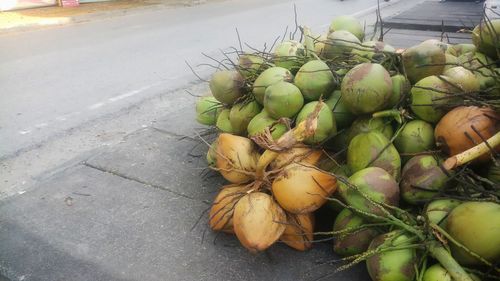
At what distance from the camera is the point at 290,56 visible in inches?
103

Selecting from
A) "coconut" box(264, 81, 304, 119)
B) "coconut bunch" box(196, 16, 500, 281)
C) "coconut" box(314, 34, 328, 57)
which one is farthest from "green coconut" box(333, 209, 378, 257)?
"coconut" box(314, 34, 328, 57)

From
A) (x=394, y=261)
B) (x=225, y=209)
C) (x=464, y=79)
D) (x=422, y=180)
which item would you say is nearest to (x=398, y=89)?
(x=464, y=79)

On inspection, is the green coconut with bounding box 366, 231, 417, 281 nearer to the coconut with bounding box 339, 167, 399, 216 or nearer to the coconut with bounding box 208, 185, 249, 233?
the coconut with bounding box 339, 167, 399, 216

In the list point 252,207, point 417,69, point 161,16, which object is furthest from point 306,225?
point 161,16

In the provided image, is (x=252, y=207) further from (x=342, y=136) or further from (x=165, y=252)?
(x=342, y=136)

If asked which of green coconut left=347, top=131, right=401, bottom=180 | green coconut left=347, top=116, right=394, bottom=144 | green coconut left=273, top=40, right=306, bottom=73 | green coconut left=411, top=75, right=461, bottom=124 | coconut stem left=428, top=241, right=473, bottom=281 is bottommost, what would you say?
coconut stem left=428, top=241, right=473, bottom=281

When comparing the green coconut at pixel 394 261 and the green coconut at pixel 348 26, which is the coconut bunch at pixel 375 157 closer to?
the green coconut at pixel 394 261

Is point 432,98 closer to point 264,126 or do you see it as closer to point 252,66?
point 264,126

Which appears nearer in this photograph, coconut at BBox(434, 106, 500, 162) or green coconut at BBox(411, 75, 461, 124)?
coconut at BBox(434, 106, 500, 162)

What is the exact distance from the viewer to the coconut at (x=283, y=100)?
2.27 metres

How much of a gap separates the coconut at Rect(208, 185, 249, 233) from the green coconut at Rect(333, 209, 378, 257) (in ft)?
1.49

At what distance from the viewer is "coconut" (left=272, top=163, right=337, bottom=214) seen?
1.99m

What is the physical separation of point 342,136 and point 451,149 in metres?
0.53

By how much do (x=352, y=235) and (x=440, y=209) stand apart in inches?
14.1
